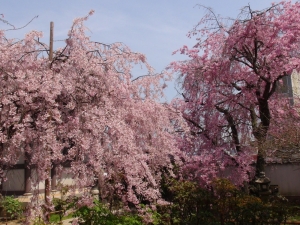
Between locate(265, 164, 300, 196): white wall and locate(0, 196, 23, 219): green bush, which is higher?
locate(265, 164, 300, 196): white wall

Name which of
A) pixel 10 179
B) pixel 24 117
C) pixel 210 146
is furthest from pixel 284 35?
pixel 10 179

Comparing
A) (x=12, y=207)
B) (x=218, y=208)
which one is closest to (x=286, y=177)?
(x=218, y=208)

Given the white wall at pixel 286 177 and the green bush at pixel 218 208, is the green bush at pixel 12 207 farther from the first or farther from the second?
the white wall at pixel 286 177

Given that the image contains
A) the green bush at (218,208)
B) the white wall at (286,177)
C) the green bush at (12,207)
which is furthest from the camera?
the white wall at (286,177)

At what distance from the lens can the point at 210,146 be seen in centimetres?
1273

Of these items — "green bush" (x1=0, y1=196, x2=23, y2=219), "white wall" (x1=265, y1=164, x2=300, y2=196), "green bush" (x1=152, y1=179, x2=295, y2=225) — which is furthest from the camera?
"white wall" (x1=265, y1=164, x2=300, y2=196)

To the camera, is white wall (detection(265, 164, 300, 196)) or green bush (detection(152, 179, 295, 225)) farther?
white wall (detection(265, 164, 300, 196))

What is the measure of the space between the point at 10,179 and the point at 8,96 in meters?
11.3

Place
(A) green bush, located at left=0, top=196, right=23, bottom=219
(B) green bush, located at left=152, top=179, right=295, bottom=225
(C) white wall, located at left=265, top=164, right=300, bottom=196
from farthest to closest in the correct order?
(C) white wall, located at left=265, top=164, right=300, bottom=196
(A) green bush, located at left=0, top=196, right=23, bottom=219
(B) green bush, located at left=152, top=179, right=295, bottom=225

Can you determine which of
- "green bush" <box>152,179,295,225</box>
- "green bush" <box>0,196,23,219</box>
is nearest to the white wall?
"green bush" <box>152,179,295,225</box>

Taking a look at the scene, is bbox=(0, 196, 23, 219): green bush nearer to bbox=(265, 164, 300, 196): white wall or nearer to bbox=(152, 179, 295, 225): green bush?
bbox=(152, 179, 295, 225): green bush

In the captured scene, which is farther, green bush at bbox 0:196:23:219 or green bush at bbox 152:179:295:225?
green bush at bbox 0:196:23:219

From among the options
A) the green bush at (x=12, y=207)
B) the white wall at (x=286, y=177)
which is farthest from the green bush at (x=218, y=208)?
the white wall at (x=286, y=177)

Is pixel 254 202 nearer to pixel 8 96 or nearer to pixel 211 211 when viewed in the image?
pixel 211 211
